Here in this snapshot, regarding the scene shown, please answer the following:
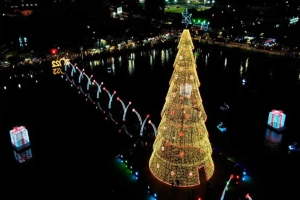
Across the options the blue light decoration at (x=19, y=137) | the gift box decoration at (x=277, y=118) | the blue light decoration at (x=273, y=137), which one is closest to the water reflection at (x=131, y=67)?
the blue light decoration at (x=19, y=137)

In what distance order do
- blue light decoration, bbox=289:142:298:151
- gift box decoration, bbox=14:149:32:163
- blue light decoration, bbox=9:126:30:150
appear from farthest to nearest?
1. blue light decoration, bbox=9:126:30:150
2. blue light decoration, bbox=289:142:298:151
3. gift box decoration, bbox=14:149:32:163

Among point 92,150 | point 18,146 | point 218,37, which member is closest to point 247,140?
point 92,150

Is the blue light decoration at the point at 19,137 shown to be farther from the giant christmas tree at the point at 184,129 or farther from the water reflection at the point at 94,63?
the water reflection at the point at 94,63

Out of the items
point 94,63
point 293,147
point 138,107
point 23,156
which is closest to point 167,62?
point 94,63

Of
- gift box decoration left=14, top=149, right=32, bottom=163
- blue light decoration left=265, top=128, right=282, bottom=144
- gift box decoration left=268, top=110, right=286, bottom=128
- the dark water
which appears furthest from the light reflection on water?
gift box decoration left=14, top=149, right=32, bottom=163

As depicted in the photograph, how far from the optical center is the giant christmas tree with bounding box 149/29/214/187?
16.4 meters

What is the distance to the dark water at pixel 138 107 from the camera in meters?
23.2

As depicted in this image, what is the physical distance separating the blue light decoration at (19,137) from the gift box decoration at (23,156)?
0.49 metres

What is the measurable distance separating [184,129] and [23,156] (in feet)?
46.1

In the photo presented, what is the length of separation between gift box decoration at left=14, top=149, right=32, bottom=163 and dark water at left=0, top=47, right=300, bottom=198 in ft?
1.14

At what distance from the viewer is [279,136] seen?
994 inches

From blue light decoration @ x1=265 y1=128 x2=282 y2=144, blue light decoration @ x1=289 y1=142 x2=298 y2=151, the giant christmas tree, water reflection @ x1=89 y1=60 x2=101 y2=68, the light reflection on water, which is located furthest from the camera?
water reflection @ x1=89 y1=60 x2=101 y2=68

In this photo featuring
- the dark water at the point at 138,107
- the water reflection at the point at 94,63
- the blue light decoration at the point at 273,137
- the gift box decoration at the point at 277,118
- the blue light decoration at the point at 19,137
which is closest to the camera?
the dark water at the point at 138,107

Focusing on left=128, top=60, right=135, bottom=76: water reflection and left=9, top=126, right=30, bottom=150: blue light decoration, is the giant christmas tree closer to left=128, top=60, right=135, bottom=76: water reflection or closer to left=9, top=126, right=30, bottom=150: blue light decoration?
left=9, top=126, right=30, bottom=150: blue light decoration
